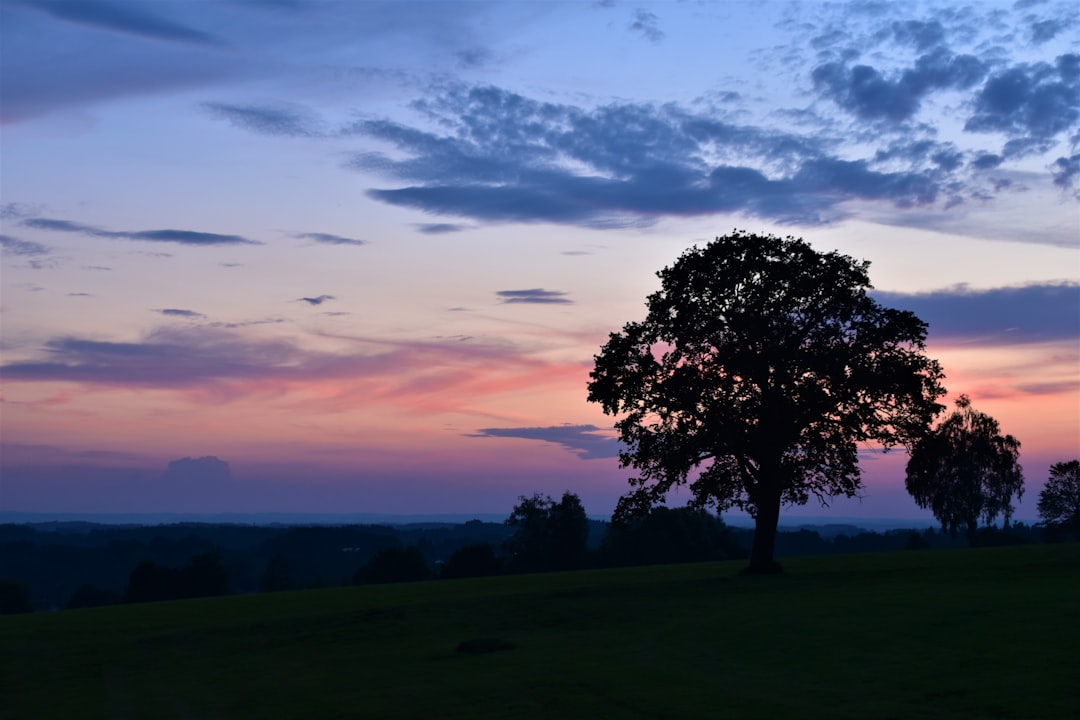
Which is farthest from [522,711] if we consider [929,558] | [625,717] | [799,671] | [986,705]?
[929,558]

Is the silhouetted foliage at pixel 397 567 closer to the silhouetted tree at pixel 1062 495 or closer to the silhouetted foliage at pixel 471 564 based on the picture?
the silhouetted foliage at pixel 471 564

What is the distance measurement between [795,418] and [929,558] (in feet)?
73.2

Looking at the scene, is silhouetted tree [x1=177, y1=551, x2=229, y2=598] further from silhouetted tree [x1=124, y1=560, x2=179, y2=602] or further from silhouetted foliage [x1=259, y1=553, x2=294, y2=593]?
silhouetted foliage [x1=259, y1=553, x2=294, y2=593]

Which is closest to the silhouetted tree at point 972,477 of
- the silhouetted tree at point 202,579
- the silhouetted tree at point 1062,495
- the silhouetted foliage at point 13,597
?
the silhouetted tree at point 1062,495

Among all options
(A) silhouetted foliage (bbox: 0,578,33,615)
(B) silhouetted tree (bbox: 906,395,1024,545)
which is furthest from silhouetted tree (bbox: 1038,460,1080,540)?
(A) silhouetted foliage (bbox: 0,578,33,615)

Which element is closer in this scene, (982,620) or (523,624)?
(982,620)

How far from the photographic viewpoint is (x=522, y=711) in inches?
918

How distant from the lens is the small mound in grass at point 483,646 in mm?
33688

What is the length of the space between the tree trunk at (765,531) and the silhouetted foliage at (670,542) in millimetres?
76464

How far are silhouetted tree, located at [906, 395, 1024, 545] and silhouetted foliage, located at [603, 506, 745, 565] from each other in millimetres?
31553

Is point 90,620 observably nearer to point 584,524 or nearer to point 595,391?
point 595,391

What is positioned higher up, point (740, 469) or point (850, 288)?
point (850, 288)

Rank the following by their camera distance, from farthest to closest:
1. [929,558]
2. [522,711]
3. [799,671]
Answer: [929,558], [799,671], [522,711]

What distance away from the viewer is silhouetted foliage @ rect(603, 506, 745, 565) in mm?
134875
